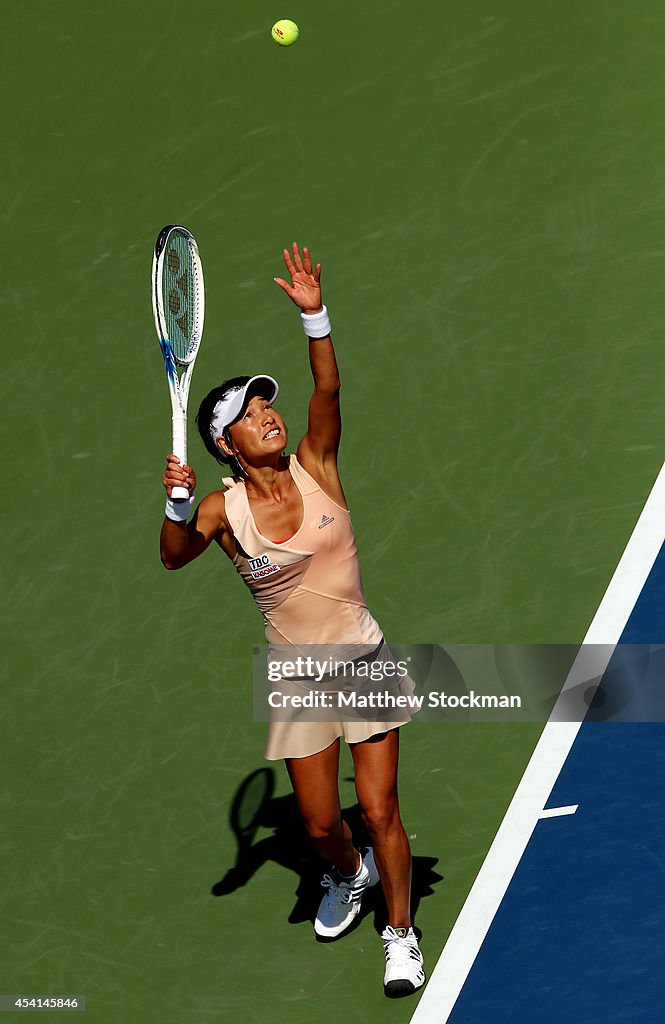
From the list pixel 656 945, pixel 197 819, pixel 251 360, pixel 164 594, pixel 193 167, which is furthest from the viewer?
pixel 193 167

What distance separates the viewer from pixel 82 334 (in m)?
12.8

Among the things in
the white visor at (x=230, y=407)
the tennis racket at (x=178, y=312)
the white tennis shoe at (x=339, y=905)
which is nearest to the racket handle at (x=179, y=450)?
the tennis racket at (x=178, y=312)

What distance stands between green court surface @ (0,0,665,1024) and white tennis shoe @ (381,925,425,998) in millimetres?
132

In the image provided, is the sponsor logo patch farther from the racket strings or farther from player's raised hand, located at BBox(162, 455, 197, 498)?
the racket strings

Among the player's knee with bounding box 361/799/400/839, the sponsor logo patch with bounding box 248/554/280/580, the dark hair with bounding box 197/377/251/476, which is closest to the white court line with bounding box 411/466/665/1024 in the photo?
the player's knee with bounding box 361/799/400/839

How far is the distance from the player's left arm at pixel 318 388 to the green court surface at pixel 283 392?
2.03 metres

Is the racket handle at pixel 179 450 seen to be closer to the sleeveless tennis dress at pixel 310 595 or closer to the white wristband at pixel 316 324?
the sleeveless tennis dress at pixel 310 595

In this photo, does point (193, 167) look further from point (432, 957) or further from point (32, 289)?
point (432, 957)

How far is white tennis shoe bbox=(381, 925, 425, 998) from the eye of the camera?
9.80 metres

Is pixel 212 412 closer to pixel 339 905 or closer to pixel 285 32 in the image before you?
pixel 339 905

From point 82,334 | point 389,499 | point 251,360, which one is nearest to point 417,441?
point 389,499

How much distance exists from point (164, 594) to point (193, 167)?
3.32m

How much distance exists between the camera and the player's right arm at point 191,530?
8.92m

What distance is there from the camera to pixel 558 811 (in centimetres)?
1040
